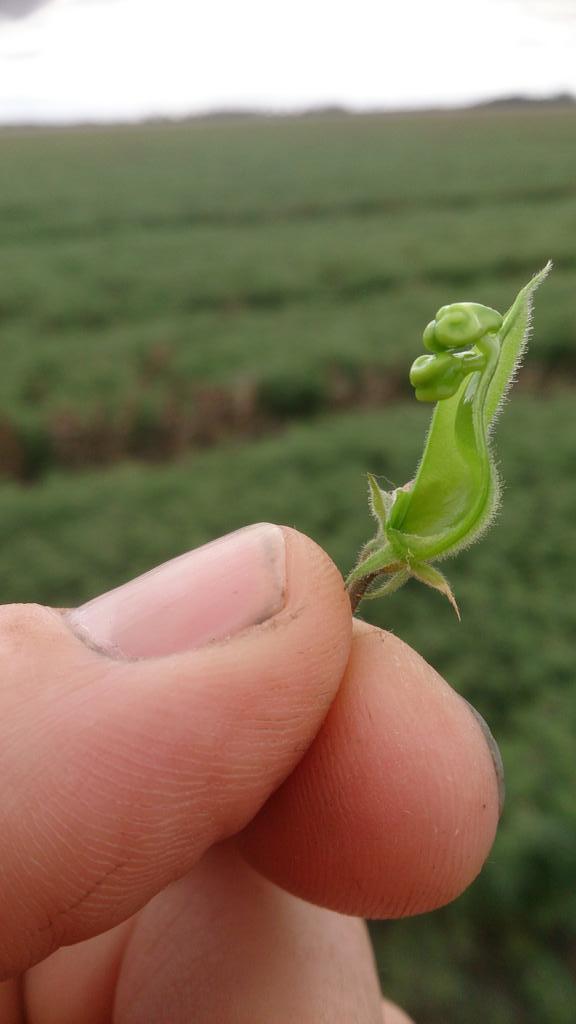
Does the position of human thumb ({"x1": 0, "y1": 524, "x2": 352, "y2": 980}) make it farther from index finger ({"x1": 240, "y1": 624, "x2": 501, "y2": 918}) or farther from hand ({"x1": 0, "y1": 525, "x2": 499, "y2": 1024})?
index finger ({"x1": 240, "y1": 624, "x2": 501, "y2": 918})

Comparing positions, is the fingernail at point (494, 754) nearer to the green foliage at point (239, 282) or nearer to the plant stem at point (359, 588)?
the plant stem at point (359, 588)

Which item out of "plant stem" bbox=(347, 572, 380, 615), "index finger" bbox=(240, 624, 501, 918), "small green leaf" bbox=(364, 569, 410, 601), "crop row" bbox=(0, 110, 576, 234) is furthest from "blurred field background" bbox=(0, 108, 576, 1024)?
"small green leaf" bbox=(364, 569, 410, 601)

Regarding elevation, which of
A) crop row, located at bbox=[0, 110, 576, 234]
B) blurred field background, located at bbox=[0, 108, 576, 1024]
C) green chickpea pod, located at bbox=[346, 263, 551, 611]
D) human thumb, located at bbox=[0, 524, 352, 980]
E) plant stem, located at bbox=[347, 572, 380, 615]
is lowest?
blurred field background, located at bbox=[0, 108, 576, 1024]

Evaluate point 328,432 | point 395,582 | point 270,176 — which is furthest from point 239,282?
point 270,176

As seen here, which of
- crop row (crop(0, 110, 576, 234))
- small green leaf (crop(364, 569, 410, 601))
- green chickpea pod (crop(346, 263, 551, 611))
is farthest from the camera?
crop row (crop(0, 110, 576, 234))

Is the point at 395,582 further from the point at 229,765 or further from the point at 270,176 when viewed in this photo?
the point at 270,176

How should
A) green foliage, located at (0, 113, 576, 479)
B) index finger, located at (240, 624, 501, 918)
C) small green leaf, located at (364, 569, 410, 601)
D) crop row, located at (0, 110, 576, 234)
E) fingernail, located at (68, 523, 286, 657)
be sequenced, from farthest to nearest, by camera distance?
crop row, located at (0, 110, 576, 234) < green foliage, located at (0, 113, 576, 479) < index finger, located at (240, 624, 501, 918) < fingernail, located at (68, 523, 286, 657) < small green leaf, located at (364, 569, 410, 601)

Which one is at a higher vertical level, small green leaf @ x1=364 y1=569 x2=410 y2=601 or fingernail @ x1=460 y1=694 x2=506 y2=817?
small green leaf @ x1=364 y1=569 x2=410 y2=601

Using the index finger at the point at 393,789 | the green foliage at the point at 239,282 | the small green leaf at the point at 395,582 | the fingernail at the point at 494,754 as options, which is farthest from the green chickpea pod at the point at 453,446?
the green foliage at the point at 239,282
